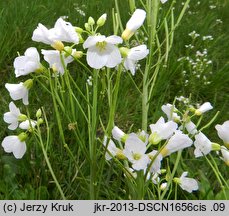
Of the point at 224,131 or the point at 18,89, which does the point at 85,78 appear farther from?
the point at 224,131

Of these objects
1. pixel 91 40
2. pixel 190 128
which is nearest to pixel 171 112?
pixel 190 128

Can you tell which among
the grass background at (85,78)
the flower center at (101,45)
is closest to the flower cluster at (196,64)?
the grass background at (85,78)

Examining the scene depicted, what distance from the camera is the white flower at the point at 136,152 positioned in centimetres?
95

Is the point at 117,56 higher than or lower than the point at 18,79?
higher

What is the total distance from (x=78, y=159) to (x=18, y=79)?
2.11 feet

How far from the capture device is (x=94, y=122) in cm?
103

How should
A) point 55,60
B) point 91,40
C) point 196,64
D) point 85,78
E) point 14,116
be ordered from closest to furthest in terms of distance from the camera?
point 91,40, point 55,60, point 14,116, point 85,78, point 196,64

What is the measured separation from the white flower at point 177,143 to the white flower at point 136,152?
5 centimetres

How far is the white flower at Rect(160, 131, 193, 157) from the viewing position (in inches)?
38.2

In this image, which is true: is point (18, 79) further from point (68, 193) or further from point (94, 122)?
point (94, 122)

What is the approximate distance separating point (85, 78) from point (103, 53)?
0.97 m

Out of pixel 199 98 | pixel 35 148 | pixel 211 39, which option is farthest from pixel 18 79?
pixel 211 39

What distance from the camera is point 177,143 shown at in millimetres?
977

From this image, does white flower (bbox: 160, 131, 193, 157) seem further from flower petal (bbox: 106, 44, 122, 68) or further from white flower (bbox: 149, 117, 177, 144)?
flower petal (bbox: 106, 44, 122, 68)
